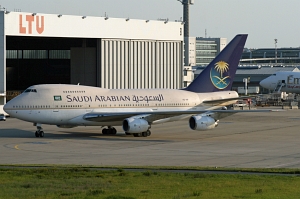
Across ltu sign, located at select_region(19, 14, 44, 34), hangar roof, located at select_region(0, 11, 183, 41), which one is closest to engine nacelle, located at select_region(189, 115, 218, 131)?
hangar roof, located at select_region(0, 11, 183, 41)

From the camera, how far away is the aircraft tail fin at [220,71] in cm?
5266

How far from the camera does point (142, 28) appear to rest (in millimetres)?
78062

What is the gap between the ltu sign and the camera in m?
66.3

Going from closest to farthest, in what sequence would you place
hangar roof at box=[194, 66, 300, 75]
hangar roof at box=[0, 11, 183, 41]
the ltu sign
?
hangar roof at box=[0, 11, 183, 41] < the ltu sign < hangar roof at box=[194, 66, 300, 75]

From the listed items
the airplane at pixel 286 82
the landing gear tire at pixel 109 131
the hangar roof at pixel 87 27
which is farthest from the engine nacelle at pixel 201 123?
the airplane at pixel 286 82

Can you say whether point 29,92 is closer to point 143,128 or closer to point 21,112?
point 21,112

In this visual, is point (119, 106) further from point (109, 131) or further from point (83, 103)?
point (83, 103)

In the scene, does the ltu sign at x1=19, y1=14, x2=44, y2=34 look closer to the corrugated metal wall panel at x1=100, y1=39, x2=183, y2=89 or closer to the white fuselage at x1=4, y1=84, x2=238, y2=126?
the corrugated metal wall panel at x1=100, y1=39, x2=183, y2=89

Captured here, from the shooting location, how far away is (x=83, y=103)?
153 feet

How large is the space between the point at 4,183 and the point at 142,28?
5562 centimetres

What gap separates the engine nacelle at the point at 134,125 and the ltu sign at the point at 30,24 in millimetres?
25393

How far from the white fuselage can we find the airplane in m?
51.8

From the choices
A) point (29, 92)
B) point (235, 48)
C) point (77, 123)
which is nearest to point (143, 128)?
point (77, 123)

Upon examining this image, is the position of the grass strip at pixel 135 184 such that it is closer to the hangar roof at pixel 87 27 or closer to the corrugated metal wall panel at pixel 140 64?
the hangar roof at pixel 87 27
